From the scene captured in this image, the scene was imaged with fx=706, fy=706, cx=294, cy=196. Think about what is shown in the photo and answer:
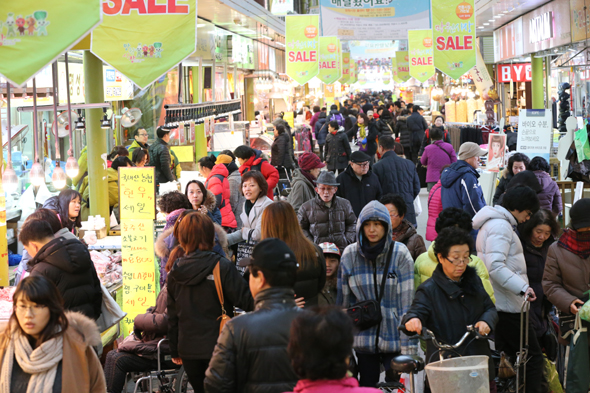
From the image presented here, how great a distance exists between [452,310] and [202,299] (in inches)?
56.2

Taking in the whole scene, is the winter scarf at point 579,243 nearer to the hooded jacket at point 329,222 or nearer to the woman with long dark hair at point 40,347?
the hooded jacket at point 329,222

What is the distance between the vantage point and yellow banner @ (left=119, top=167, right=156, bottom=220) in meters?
6.25

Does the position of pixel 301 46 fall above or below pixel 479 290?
above

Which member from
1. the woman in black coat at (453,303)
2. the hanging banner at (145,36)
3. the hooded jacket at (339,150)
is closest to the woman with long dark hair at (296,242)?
the woman in black coat at (453,303)

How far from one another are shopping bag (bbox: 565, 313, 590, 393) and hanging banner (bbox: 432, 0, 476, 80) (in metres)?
9.27

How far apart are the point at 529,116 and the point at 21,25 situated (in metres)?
8.20

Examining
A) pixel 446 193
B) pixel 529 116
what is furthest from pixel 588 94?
pixel 446 193

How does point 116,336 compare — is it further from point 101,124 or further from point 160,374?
point 101,124

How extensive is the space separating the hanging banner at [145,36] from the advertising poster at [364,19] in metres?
9.38

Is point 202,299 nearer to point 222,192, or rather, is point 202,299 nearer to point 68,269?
point 68,269

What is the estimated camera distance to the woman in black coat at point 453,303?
3.92 m

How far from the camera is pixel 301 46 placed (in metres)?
16.4

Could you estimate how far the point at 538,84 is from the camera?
19.2 m

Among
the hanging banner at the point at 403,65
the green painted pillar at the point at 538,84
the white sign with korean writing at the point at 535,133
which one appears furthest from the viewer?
the hanging banner at the point at 403,65
